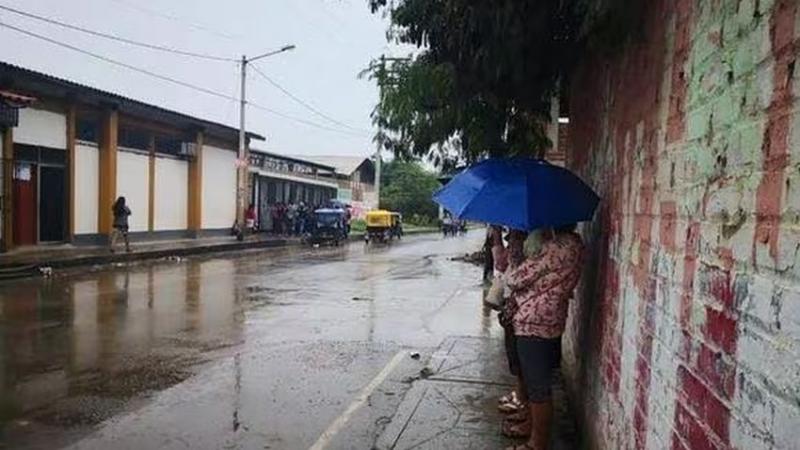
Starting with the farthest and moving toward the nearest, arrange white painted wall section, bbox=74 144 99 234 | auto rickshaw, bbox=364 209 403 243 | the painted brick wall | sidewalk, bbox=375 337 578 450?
1. auto rickshaw, bbox=364 209 403 243
2. white painted wall section, bbox=74 144 99 234
3. sidewalk, bbox=375 337 578 450
4. the painted brick wall

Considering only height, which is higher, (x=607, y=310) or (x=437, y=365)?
(x=607, y=310)

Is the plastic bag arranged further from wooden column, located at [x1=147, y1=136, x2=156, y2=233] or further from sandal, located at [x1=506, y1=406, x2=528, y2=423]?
wooden column, located at [x1=147, y1=136, x2=156, y2=233]

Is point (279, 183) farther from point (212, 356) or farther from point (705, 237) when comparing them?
point (705, 237)

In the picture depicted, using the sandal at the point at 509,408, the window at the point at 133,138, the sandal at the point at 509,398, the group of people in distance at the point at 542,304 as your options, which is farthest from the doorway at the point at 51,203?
the group of people in distance at the point at 542,304

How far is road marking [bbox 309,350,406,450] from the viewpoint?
6.02 m

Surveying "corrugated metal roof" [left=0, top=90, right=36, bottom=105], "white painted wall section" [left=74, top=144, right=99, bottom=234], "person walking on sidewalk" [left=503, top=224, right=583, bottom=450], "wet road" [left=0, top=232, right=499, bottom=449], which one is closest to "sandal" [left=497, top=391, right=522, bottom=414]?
"wet road" [left=0, top=232, right=499, bottom=449]

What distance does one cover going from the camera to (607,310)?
188 inches

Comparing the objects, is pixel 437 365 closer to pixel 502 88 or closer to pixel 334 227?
pixel 502 88

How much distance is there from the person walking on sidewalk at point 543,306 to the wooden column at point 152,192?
2587 centimetres

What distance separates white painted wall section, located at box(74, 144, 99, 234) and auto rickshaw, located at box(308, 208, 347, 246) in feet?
41.8

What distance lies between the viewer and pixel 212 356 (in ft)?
29.7

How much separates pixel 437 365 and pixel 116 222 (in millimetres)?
17958

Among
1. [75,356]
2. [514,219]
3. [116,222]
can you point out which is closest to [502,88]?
[514,219]

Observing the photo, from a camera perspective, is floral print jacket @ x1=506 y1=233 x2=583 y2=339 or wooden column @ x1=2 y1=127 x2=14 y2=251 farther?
wooden column @ x1=2 y1=127 x2=14 y2=251
